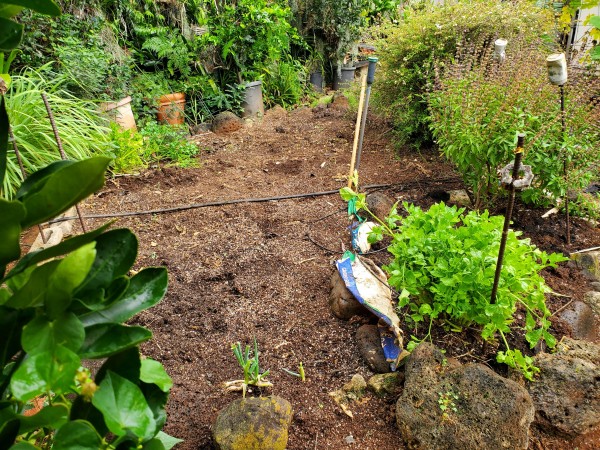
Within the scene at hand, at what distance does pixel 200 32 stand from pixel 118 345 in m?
6.26

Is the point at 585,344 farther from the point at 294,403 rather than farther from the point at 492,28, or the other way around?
the point at 492,28

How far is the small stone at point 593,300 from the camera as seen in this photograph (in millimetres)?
2315

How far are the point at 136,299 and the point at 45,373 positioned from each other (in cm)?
17

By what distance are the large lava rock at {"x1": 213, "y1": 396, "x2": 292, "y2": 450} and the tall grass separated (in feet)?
7.97

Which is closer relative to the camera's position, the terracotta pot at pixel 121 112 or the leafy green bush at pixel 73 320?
the leafy green bush at pixel 73 320

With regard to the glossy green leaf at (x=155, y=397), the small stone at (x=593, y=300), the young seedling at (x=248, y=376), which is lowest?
the small stone at (x=593, y=300)

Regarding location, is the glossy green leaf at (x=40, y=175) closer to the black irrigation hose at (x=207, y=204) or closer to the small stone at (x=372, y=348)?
the small stone at (x=372, y=348)

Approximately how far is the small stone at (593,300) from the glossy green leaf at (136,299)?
2405 millimetres

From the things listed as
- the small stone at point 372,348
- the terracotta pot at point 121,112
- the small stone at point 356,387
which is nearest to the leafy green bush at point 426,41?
the small stone at point 372,348

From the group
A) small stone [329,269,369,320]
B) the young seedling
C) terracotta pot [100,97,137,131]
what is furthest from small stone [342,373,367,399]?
terracotta pot [100,97,137,131]

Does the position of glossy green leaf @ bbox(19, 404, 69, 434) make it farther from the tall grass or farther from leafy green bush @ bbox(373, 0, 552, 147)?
leafy green bush @ bbox(373, 0, 552, 147)

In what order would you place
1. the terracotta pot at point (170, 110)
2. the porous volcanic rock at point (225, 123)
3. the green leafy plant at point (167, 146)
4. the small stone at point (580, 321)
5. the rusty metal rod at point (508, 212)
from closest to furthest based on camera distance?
the rusty metal rod at point (508, 212)
the small stone at point (580, 321)
the green leafy plant at point (167, 146)
the terracotta pot at point (170, 110)
the porous volcanic rock at point (225, 123)

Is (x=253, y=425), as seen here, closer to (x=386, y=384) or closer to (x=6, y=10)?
(x=386, y=384)

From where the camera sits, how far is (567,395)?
1668 millimetres
